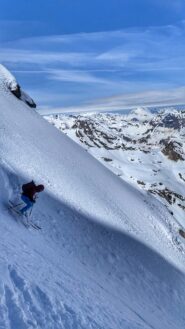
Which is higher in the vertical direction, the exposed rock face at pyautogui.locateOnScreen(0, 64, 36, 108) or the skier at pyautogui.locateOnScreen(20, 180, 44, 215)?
the exposed rock face at pyautogui.locateOnScreen(0, 64, 36, 108)

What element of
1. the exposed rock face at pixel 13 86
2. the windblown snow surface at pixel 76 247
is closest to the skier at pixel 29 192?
the windblown snow surface at pixel 76 247

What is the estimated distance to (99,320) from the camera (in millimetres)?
15695

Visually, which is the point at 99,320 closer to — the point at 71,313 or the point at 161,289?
the point at 71,313

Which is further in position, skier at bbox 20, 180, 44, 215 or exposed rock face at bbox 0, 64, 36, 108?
exposed rock face at bbox 0, 64, 36, 108

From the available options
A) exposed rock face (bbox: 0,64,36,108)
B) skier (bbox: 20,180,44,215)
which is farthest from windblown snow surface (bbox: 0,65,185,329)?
skier (bbox: 20,180,44,215)

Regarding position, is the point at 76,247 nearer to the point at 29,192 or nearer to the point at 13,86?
the point at 29,192

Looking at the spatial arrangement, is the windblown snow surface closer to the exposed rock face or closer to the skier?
the exposed rock face

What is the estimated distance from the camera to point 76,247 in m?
27.6

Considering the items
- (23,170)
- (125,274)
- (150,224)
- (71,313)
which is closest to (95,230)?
(125,274)

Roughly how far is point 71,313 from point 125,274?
1694 cm

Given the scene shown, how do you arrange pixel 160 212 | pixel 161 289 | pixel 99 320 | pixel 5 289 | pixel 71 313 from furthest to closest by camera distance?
pixel 160 212
pixel 161 289
pixel 99 320
pixel 71 313
pixel 5 289

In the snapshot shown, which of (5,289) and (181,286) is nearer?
(5,289)

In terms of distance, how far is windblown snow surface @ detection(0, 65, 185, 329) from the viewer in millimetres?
14539

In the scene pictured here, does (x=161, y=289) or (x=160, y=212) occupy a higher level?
(x=160, y=212)
